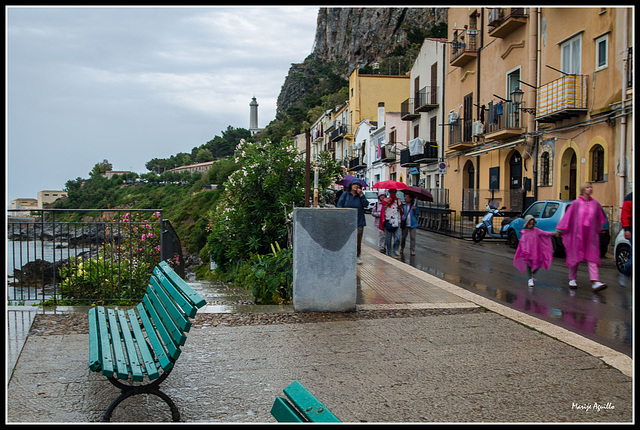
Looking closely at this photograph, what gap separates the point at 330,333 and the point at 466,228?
1884cm

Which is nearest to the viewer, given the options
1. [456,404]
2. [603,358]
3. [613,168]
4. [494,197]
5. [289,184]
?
[456,404]

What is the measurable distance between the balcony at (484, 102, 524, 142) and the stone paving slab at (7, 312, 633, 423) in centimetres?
1773

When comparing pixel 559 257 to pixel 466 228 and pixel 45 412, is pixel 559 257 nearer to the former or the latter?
pixel 466 228

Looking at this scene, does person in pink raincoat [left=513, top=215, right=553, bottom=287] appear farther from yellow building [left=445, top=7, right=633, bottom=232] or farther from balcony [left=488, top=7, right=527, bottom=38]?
balcony [left=488, top=7, right=527, bottom=38]

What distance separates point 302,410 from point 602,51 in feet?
59.1

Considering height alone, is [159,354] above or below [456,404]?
above

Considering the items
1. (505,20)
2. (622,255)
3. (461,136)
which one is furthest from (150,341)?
(461,136)

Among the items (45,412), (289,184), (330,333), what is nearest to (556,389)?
(330,333)

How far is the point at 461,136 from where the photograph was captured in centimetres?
2773

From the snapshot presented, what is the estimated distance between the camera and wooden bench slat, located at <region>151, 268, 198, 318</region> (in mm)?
3467

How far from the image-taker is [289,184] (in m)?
10.8

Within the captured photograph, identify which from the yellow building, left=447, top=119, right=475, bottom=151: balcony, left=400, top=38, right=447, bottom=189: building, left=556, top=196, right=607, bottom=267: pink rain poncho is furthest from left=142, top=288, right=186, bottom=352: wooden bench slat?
left=400, top=38, right=447, bottom=189: building

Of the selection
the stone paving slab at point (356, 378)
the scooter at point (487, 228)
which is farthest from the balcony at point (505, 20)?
the stone paving slab at point (356, 378)

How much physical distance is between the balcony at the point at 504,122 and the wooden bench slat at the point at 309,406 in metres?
21.4
